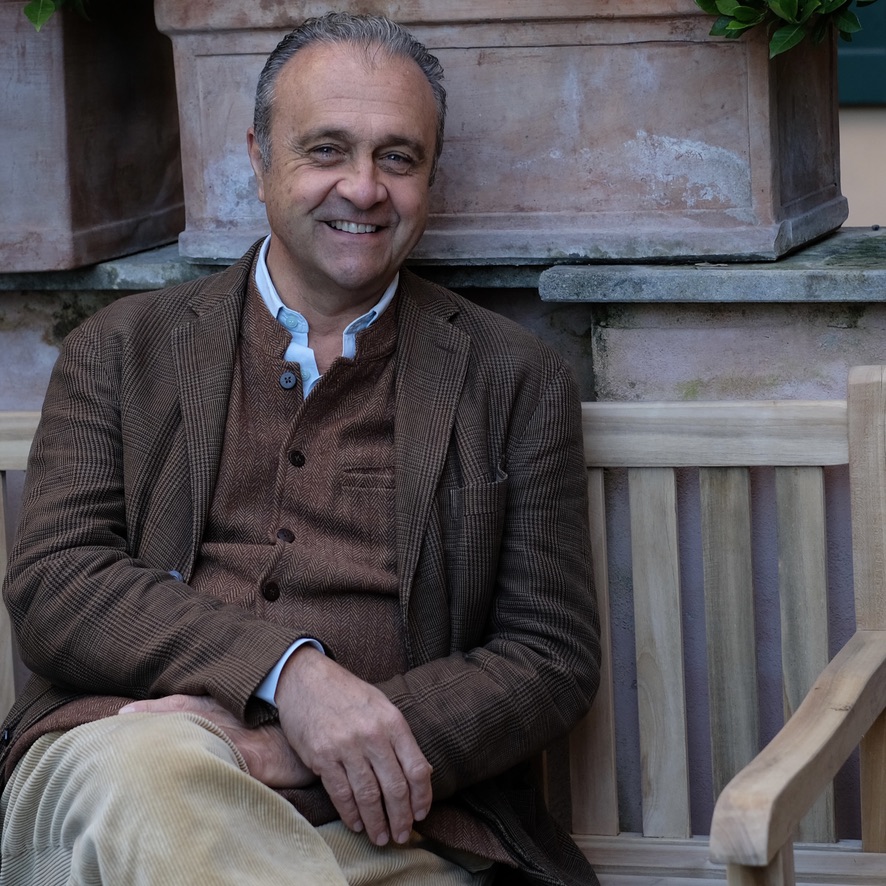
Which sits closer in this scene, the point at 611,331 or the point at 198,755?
the point at 198,755

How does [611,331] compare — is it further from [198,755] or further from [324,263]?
[198,755]

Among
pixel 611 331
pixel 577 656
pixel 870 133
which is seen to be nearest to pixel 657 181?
pixel 611 331

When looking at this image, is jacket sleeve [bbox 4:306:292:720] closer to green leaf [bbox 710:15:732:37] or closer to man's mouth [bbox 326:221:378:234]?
man's mouth [bbox 326:221:378:234]

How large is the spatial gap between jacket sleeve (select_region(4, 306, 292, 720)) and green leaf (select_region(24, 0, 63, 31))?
0.51 metres

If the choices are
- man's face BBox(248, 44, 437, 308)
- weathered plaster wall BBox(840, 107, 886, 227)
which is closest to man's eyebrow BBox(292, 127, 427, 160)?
man's face BBox(248, 44, 437, 308)

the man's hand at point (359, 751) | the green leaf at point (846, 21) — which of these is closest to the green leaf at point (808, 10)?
the green leaf at point (846, 21)

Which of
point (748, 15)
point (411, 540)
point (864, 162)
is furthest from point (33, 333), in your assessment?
point (864, 162)

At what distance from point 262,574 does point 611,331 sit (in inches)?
27.4

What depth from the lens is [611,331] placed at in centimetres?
239

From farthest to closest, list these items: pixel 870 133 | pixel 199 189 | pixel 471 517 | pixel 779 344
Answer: pixel 870 133 < pixel 199 189 < pixel 779 344 < pixel 471 517

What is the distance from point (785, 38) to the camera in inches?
87.2

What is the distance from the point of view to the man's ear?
2299 millimetres

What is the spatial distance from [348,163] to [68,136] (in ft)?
2.13

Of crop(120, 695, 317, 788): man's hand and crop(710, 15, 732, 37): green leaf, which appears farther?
crop(710, 15, 732, 37): green leaf
